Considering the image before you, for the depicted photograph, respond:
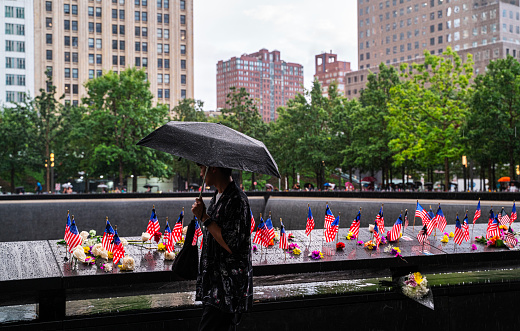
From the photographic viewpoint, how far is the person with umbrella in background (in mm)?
4230

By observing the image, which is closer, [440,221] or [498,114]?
[440,221]

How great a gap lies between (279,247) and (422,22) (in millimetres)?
131109

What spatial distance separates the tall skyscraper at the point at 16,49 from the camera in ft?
288

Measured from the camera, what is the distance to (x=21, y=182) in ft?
203

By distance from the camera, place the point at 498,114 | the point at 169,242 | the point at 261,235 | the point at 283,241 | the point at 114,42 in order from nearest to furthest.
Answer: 1. the point at 169,242
2. the point at 283,241
3. the point at 261,235
4. the point at 498,114
5. the point at 114,42

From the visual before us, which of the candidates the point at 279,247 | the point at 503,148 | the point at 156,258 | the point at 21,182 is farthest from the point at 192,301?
the point at 21,182

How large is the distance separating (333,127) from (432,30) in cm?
8764

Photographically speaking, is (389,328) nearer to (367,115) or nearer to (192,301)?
(192,301)

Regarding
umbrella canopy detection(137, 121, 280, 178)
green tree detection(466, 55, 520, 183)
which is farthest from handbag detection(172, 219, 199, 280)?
green tree detection(466, 55, 520, 183)

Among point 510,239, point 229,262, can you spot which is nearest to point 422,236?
point 510,239

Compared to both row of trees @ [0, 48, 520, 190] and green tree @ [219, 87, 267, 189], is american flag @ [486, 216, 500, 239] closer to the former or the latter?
row of trees @ [0, 48, 520, 190]

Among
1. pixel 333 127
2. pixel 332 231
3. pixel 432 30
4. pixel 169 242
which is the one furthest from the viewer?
pixel 432 30

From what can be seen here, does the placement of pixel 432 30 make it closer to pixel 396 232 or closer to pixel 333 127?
pixel 333 127

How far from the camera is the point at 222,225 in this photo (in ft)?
14.0
